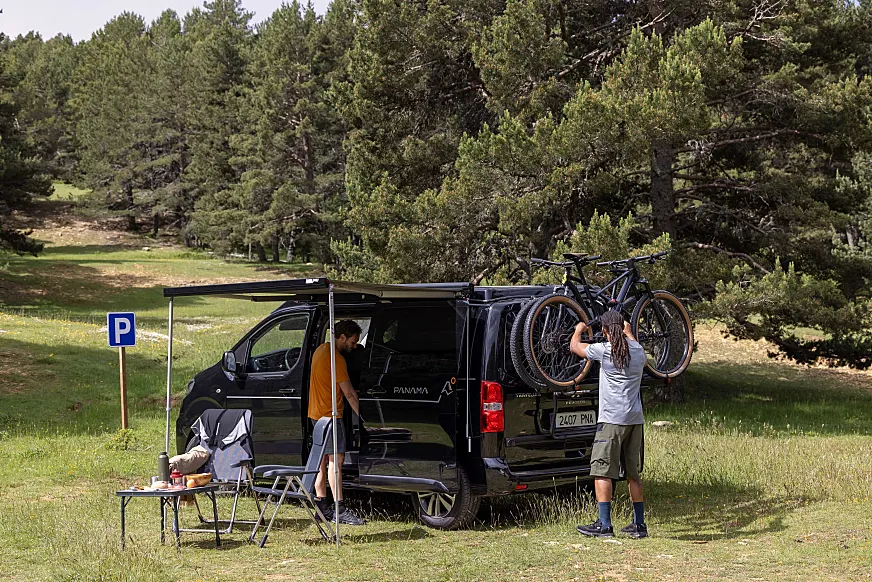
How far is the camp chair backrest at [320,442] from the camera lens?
866cm

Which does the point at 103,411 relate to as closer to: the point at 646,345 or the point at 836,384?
the point at 646,345

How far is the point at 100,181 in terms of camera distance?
69375 millimetres

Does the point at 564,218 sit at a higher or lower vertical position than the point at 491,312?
higher

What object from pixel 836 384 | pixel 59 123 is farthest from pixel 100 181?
pixel 836 384

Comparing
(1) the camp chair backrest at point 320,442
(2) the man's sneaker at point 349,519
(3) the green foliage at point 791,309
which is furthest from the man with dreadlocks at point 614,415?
(3) the green foliage at point 791,309

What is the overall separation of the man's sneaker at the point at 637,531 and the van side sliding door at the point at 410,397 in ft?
4.79

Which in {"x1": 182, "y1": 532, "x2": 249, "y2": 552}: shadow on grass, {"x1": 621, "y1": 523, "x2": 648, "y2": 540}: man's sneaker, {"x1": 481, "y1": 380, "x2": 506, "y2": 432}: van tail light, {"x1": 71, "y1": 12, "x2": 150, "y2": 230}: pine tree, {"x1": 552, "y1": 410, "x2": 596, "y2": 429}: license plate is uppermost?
{"x1": 71, "y1": 12, "x2": 150, "y2": 230}: pine tree

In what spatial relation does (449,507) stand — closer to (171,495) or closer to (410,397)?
(410,397)

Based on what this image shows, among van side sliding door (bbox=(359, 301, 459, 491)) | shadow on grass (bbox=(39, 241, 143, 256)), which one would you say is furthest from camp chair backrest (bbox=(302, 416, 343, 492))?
shadow on grass (bbox=(39, 241, 143, 256))

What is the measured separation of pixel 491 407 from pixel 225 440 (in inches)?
95.0

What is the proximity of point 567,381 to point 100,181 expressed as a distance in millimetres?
66371

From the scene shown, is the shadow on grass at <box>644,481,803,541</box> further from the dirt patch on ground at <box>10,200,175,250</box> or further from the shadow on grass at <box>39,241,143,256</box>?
the dirt patch on ground at <box>10,200,175,250</box>

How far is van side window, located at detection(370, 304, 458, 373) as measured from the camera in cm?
835

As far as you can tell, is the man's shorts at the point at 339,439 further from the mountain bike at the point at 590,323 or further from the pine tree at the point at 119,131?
the pine tree at the point at 119,131
